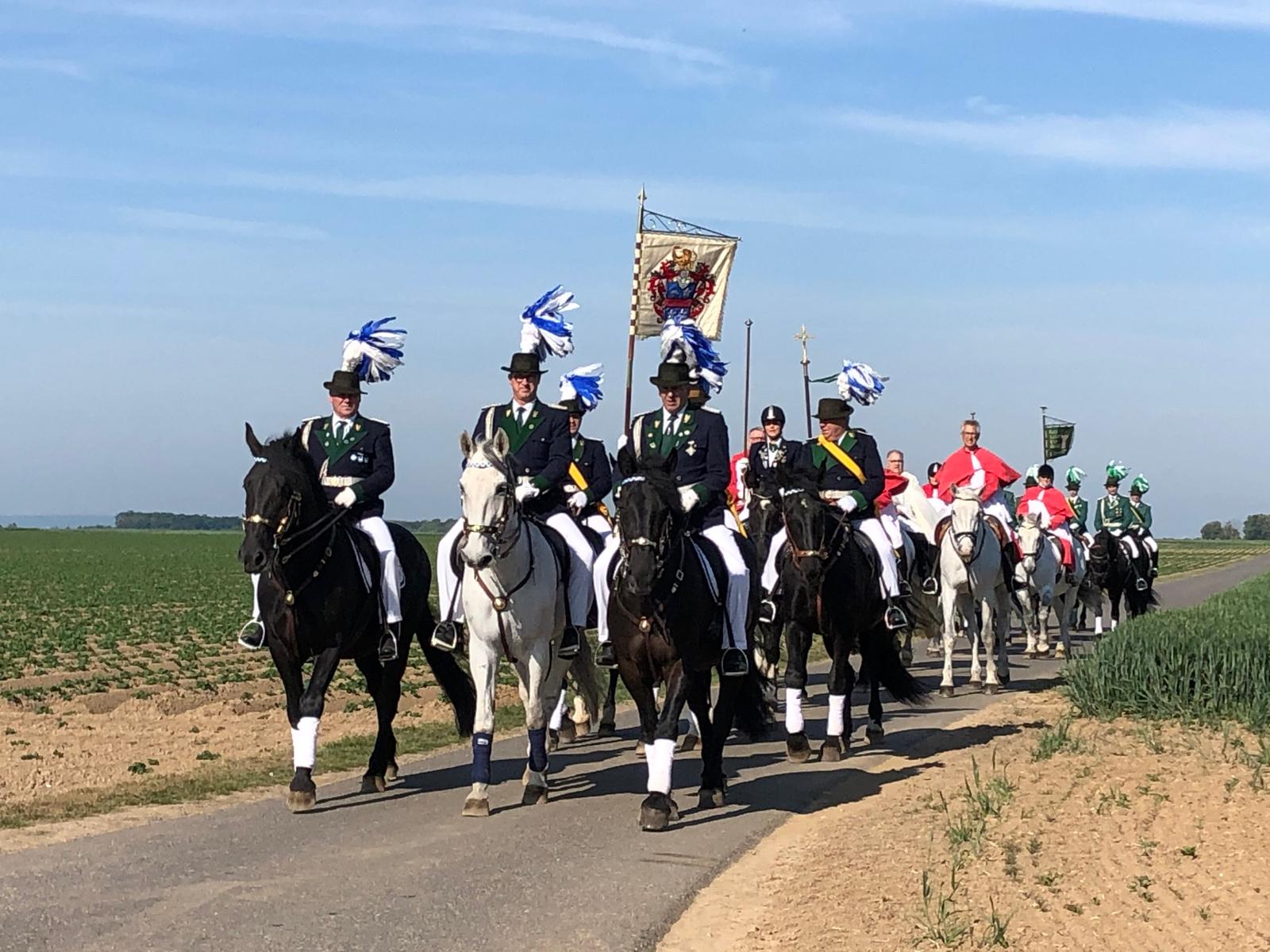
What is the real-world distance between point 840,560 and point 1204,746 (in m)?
3.15

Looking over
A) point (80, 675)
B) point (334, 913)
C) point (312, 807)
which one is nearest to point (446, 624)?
point (312, 807)

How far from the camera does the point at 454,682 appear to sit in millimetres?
13000

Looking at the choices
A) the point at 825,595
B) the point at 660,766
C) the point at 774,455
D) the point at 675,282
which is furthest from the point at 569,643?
the point at 675,282

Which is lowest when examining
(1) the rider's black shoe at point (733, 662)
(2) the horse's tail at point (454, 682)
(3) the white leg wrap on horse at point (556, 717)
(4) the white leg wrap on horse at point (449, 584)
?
(3) the white leg wrap on horse at point (556, 717)

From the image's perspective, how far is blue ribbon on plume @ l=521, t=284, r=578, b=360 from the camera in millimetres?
12227

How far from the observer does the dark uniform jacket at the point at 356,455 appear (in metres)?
11.9

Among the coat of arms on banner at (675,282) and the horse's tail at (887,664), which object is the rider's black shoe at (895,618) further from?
the coat of arms on banner at (675,282)

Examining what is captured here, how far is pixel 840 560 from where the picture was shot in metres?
13.5

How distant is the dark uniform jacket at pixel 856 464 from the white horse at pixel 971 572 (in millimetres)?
5058

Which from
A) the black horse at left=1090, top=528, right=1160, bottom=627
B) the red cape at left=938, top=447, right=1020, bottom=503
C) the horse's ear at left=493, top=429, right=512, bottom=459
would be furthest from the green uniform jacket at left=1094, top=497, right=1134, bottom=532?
the horse's ear at left=493, top=429, right=512, bottom=459

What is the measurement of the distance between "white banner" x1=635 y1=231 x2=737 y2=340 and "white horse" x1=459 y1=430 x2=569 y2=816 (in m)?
12.1

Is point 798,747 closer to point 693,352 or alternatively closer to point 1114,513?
point 693,352

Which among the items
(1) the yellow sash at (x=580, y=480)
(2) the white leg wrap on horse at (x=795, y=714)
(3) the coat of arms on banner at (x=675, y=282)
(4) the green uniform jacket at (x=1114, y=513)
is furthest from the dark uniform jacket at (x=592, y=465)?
(4) the green uniform jacket at (x=1114, y=513)

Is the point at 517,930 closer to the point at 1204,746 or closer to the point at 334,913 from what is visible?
the point at 334,913
